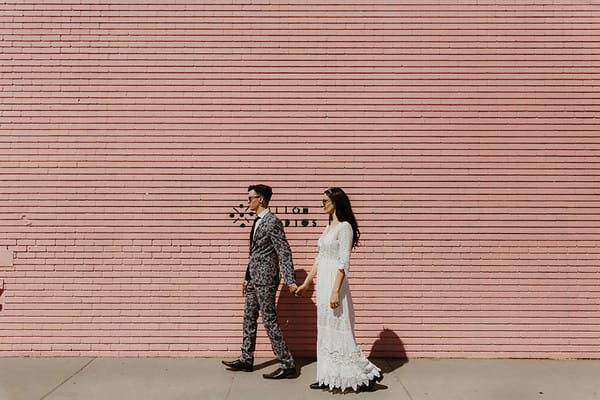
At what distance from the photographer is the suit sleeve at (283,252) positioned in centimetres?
459

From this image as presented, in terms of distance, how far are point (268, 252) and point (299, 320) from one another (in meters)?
1.13

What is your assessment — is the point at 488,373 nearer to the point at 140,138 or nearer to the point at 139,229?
the point at 139,229

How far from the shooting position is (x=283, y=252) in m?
4.62

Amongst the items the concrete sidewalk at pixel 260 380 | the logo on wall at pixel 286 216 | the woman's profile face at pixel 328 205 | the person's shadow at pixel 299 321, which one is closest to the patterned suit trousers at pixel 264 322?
the concrete sidewalk at pixel 260 380

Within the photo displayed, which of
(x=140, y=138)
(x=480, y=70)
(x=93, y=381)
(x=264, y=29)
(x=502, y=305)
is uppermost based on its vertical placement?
(x=264, y=29)

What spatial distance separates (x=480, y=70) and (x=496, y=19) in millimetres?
675

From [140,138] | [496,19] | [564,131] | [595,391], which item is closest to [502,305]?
[595,391]

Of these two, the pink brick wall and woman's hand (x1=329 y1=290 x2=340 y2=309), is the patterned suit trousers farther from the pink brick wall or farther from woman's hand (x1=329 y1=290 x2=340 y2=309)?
woman's hand (x1=329 y1=290 x2=340 y2=309)

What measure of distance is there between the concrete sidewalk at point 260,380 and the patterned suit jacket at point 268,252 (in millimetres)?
994

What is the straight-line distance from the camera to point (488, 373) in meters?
4.80

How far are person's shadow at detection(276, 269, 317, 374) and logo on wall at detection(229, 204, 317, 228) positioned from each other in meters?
0.56

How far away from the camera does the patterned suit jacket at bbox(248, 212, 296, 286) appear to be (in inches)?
183

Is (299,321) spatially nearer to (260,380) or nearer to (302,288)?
(260,380)

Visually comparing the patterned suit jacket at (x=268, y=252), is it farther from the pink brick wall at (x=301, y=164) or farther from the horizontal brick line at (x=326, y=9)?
the horizontal brick line at (x=326, y=9)
